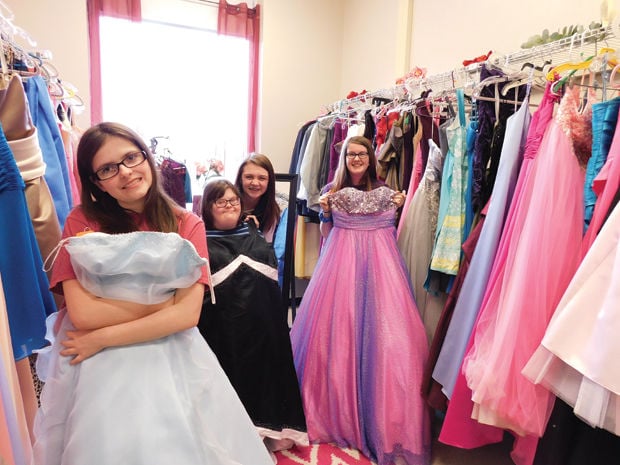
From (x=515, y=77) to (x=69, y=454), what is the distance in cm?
184

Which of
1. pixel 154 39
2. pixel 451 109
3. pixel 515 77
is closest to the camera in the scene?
pixel 515 77

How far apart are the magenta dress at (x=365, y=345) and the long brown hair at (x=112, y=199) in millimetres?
841

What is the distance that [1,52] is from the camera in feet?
4.01

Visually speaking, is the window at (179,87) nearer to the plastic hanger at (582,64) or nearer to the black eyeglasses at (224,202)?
the black eyeglasses at (224,202)

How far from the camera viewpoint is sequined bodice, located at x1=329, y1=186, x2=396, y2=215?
66.1 inches

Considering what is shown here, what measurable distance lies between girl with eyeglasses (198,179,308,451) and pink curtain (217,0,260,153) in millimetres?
1985

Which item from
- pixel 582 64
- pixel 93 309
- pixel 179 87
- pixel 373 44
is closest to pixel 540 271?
pixel 582 64

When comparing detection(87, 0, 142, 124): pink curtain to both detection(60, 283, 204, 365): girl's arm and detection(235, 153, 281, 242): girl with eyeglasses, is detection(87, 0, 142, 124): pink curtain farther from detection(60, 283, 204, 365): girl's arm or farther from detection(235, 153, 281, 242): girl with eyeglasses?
detection(60, 283, 204, 365): girl's arm

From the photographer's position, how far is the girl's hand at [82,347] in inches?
34.6

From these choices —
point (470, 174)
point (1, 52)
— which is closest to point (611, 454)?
point (470, 174)

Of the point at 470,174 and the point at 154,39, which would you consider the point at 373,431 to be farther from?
the point at 154,39

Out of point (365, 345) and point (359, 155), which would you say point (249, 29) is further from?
point (365, 345)

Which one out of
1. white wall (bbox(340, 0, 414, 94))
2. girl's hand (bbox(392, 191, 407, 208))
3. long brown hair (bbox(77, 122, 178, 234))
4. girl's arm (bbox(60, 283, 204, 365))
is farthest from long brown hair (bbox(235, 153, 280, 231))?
white wall (bbox(340, 0, 414, 94))

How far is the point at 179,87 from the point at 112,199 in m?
2.30
